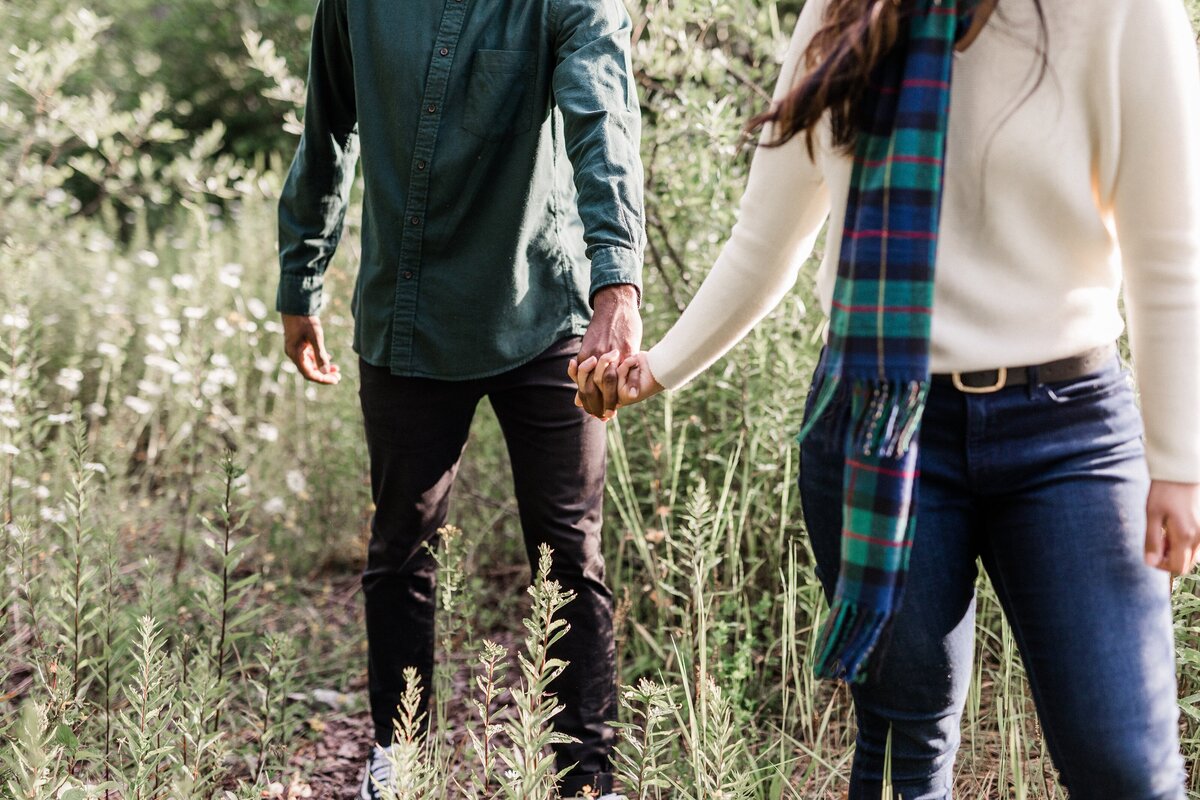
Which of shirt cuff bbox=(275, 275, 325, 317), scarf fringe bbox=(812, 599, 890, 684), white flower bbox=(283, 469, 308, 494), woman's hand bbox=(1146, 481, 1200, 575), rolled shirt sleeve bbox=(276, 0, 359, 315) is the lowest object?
A: white flower bbox=(283, 469, 308, 494)

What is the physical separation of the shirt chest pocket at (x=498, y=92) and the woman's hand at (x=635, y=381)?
0.70 metres

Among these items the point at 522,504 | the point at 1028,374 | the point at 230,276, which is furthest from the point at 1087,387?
the point at 230,276

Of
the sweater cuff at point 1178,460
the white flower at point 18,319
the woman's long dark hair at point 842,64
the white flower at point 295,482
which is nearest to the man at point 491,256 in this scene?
the woman's long dark hair at point 842,64

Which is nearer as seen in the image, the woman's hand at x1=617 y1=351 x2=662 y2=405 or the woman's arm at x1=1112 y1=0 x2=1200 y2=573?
the woman's arm at x1=1112 y1=0 x2=1200 y2=573

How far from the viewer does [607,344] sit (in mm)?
2191

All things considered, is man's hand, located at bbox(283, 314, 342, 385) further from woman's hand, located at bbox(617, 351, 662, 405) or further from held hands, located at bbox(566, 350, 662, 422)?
woman's hand, located at bbox(617, 351, 662, 405)

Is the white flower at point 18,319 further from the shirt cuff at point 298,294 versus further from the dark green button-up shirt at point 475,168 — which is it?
the dark green button-up shirt at point 475,168

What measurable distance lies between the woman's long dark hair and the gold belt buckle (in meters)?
0.37

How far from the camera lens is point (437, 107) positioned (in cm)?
246

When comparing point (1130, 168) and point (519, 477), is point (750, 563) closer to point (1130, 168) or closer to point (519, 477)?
point (519, 477)

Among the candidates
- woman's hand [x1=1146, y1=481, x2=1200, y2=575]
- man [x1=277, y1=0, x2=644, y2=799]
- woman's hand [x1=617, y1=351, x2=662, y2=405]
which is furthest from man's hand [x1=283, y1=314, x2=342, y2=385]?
woman's hand [x1=1146, y1=481, x2=1200, y2=575]

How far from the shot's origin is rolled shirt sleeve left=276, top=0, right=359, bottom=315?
2.68 m

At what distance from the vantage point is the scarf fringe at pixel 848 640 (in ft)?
5.23

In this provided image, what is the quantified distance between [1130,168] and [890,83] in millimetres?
333
